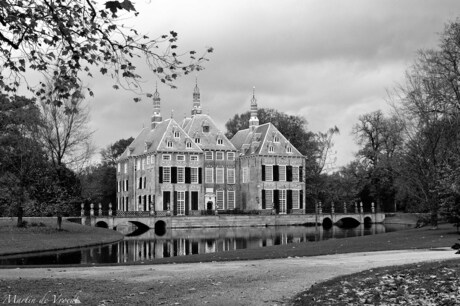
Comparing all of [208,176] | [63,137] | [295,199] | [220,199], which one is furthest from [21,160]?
[295,199]

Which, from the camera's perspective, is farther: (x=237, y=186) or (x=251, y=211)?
(x=237, y=186)

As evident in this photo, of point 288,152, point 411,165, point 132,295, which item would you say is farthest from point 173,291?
point 288,152

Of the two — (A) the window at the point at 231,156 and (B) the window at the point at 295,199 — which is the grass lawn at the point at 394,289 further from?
(A) the window at the point at 231,156

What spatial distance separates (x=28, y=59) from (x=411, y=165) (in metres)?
26.2

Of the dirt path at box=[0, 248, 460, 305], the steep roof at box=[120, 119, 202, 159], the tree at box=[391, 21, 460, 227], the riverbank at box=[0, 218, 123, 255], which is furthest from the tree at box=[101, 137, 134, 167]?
the dirt path at box=[0, 248, 460, 305]

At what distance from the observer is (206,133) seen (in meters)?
69.7

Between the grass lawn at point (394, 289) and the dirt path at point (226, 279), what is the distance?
2.14ft

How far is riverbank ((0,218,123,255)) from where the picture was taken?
30219mm

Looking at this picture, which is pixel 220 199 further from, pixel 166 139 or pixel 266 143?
pixel 166 139

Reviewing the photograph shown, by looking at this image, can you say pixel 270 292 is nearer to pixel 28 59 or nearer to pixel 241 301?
pixel 241 301

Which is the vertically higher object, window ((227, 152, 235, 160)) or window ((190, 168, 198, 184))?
window ((227, 152, 235, 160))

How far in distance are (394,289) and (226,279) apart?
3841 millimetres

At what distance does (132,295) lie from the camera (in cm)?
1055

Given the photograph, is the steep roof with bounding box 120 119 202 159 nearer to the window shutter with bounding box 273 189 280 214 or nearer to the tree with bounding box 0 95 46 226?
the window shutter with bounding box 273 189 280 214
